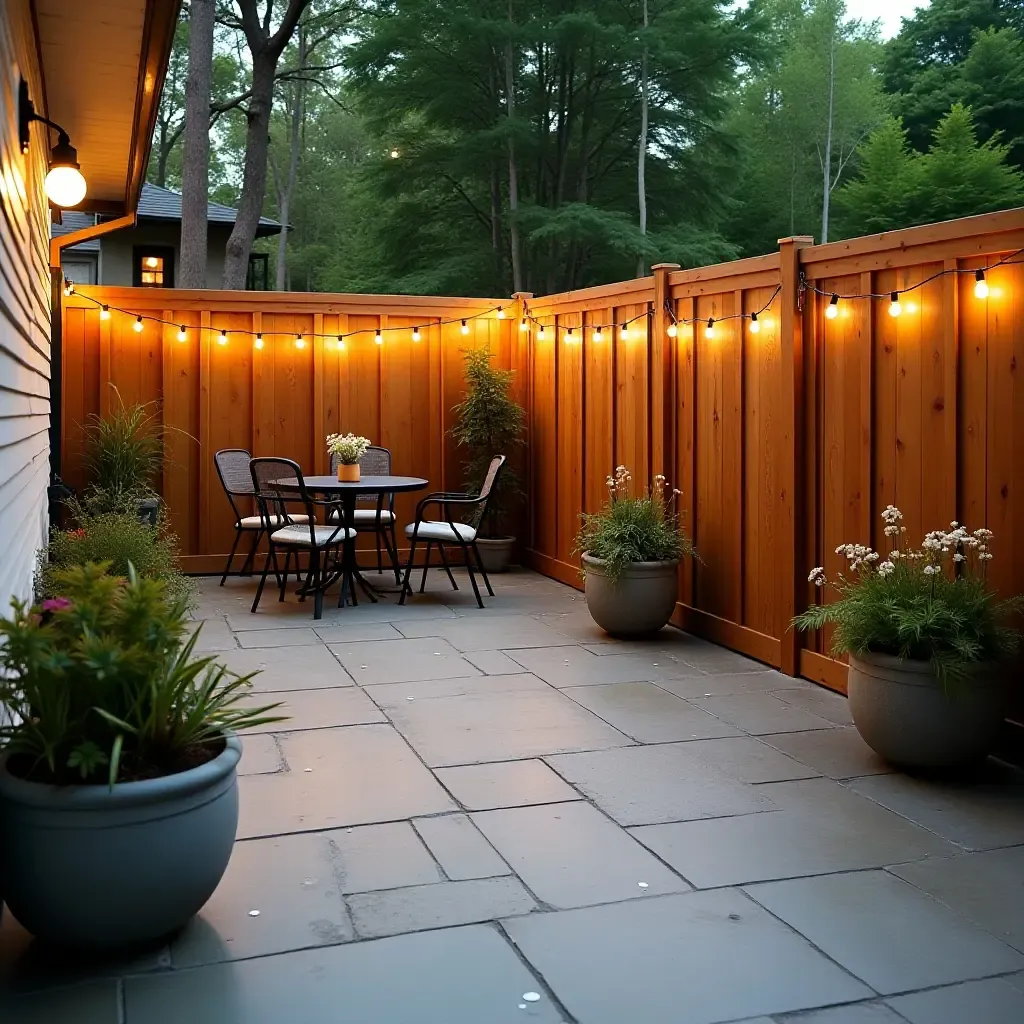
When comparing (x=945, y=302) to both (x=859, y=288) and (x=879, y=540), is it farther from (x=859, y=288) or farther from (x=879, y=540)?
(x=879, y=540)

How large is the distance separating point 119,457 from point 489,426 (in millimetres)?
2617

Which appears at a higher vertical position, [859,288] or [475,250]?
[475,250]

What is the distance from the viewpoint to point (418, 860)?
3.07 meters

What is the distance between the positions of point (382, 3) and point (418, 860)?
18.7 metres

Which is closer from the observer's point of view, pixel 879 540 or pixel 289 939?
pixel 289 939

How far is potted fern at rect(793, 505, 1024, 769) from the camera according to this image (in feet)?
11.8

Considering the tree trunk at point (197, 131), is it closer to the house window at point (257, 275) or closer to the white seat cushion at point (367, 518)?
the house window at point (257, 275)

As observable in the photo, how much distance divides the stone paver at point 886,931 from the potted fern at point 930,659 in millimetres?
786

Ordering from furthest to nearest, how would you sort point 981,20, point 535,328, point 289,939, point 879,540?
point 981,20
point 535,328
point 879,540
point 289,939

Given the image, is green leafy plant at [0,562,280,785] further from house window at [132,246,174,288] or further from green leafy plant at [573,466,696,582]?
house window at [132,246,174,288]

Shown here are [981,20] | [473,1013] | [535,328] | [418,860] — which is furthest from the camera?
[981,20]

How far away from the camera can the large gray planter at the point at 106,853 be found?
2.28 meters

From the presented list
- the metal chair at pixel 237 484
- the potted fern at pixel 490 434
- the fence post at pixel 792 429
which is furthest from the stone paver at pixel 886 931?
the potted fern at pixel 490 434

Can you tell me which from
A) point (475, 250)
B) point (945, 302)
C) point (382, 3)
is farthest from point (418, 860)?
point (382, 3)
